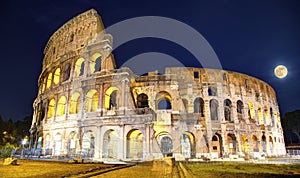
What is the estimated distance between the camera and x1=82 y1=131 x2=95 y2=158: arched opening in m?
18.6

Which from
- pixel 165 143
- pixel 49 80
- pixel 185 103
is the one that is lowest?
pixel 165 143

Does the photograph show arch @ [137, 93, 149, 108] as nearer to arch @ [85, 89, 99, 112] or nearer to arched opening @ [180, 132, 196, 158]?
arch @ [85, 89, 99, 112]

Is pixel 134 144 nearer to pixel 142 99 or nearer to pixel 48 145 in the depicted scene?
pixel 142 99

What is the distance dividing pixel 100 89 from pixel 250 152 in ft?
61.3

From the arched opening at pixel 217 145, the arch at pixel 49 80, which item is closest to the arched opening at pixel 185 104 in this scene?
the arched opening at pixel 217 145

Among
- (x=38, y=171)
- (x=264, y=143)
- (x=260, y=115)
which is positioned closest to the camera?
(x=38, y=171)

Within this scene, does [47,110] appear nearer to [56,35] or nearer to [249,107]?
[56,35]

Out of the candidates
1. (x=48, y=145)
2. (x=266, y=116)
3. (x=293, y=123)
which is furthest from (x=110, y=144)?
(x=293, y=123)

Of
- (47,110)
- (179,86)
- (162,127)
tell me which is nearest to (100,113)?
(162,127)

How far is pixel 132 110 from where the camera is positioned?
1833cm

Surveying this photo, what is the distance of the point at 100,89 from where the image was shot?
19.9 m

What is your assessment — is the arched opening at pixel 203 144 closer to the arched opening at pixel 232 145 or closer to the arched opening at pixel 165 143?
the arched opening at pixel 165 143

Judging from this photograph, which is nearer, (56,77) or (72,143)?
(72,143)

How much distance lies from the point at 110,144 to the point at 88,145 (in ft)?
6.96
